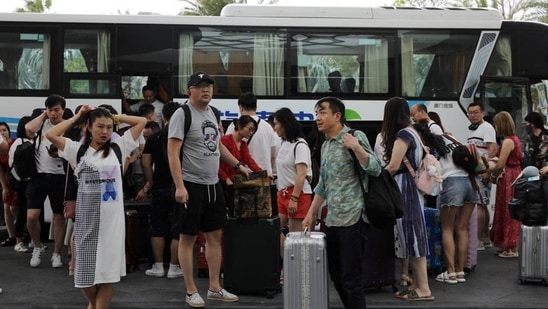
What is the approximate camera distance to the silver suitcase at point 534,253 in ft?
27.1

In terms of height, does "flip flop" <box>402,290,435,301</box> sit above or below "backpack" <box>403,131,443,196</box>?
below

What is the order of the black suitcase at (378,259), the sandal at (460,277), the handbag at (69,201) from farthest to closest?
1. the sandal at (460,277)
2. the handbag at (69,201)
3. the black suitcase at (378,259)

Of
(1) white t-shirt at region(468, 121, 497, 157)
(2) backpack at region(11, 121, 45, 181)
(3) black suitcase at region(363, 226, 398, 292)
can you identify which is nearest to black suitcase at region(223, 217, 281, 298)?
(3) black suitcase at region(363, 226, 398, 292)

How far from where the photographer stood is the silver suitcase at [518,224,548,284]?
27.1ft

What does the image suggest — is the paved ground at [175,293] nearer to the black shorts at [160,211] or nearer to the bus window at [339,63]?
the black shorts at [160,211]

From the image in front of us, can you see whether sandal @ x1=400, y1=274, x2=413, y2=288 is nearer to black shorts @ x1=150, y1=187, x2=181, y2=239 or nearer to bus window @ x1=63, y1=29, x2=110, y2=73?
black shorts @ x1=150, y1=187, x2=181, y2=239

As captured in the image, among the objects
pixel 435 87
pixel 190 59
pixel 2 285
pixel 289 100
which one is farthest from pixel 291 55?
pixel 2 285

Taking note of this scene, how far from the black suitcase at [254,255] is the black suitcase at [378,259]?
2.97 feet

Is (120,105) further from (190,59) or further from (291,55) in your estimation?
(291,55)

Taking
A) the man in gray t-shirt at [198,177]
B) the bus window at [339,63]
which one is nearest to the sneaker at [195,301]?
the man in gray t-shirt at [198,177]

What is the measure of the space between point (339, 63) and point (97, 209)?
25.9 ft

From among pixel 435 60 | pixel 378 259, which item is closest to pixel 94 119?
pixel 378 259

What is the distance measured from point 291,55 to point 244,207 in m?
5.97

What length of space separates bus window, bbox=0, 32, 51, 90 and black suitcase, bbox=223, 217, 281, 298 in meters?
6.28
